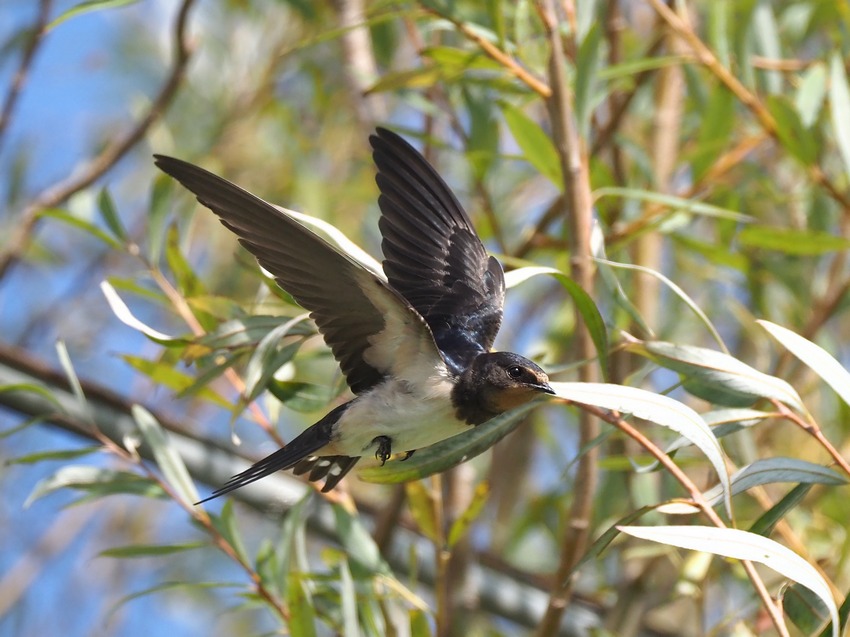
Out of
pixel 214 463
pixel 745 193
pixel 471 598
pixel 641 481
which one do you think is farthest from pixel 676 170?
pixel 214 463

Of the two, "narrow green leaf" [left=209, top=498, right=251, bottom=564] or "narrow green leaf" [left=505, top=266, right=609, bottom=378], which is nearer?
"narrow green leaf" [left=505, top=266, right=609, bottom=378]

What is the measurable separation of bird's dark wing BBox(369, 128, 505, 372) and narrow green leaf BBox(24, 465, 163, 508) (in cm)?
39

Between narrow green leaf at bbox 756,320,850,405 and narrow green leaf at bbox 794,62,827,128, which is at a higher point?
narrow green leaf at bbox 794,62,827,128

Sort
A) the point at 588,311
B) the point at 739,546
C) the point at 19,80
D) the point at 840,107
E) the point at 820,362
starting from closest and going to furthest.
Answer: the point at 739,546 → the point at 820,362 → the point at 588,311 → the point at 840,107 → the point at 19,80

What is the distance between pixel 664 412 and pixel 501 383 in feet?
0.85

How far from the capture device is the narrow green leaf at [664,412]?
3.37ft

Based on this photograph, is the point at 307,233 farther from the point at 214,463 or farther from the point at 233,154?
the point at 233,154

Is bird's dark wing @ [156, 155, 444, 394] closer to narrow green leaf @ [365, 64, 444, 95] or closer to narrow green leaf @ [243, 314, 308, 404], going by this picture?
narrow green leaf @ [243, 314, 308, 404]

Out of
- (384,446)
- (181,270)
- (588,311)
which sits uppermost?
(181,270)

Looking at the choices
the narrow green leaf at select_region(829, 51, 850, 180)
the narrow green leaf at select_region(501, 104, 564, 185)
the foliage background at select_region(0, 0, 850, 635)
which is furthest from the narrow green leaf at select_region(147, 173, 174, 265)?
the narrow green leaf at select_region(829, 51, 850, 180)

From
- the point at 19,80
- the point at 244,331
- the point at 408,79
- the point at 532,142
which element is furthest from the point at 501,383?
the point at 19,80

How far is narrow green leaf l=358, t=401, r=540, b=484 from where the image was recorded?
1223mm

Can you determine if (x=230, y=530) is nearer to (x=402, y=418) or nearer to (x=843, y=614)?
(x=402, y=418)

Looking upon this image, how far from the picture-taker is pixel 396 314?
1222 mm
